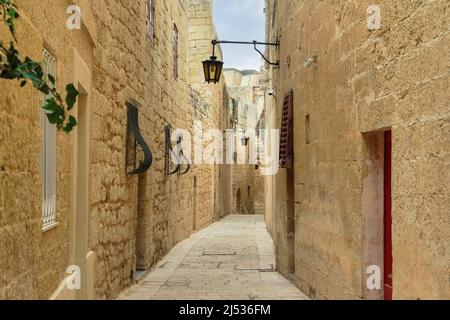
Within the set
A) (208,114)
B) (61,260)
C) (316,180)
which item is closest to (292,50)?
(316,180)

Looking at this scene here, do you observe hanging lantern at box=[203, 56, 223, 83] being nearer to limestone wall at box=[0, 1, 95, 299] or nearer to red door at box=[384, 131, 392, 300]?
red door at box=[384, 131, 392, 300]

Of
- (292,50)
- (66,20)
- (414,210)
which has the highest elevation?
(292,50)

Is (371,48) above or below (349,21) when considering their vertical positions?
below

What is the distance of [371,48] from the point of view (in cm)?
432

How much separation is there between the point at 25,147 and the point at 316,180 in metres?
4.09

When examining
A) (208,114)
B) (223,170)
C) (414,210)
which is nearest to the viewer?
(414,210)

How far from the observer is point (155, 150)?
945cm

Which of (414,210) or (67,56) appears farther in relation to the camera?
(67,56)

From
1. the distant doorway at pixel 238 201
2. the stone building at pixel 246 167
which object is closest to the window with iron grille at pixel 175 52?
the stone building at pixel 246 167

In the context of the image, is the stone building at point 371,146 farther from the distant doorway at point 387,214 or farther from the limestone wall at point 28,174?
the limestone wall at point 28,174

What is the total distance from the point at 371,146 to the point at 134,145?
12.0 ft

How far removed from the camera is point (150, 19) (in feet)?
29.1
